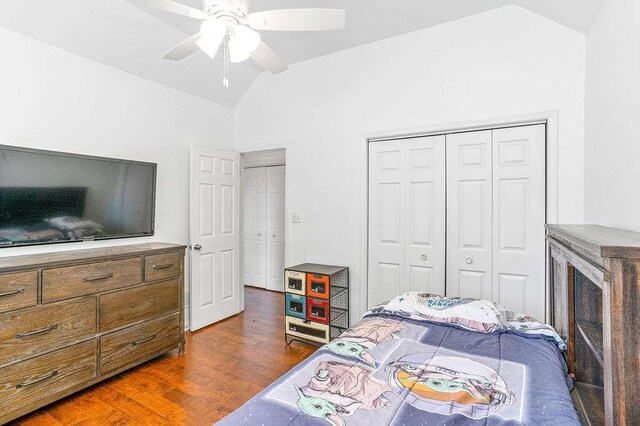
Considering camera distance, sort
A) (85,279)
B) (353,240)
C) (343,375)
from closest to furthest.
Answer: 1. (343,375)
2. (85,279)
3. (353,240)

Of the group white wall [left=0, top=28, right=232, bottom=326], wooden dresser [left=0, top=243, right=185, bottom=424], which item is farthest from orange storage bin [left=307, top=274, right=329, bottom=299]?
white wall [left=0, top=28, right=232, bottom=326]

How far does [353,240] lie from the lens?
3398 mm

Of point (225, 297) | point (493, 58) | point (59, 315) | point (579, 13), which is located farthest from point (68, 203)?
point (579, 13)

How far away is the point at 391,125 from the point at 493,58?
0.99 m

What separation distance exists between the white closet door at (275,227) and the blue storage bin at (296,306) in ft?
6.36

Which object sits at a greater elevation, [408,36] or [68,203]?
[408,36]

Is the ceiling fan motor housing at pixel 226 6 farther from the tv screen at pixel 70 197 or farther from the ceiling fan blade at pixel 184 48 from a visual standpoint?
the tv screen at pixel 70 197

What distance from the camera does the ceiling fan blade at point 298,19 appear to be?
1660 millimetres

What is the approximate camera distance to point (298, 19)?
5.63 ft

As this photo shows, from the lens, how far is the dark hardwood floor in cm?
214

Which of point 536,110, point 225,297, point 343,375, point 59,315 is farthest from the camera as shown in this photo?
point 225,297

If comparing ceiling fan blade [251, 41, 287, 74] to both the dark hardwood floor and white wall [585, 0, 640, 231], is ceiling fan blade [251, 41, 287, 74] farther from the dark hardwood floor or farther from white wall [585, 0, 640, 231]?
the dark hardwood floor

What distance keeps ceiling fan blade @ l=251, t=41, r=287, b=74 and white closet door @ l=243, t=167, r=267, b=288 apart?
3.22 m

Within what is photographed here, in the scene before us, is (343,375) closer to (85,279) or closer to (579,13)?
(85,279)
